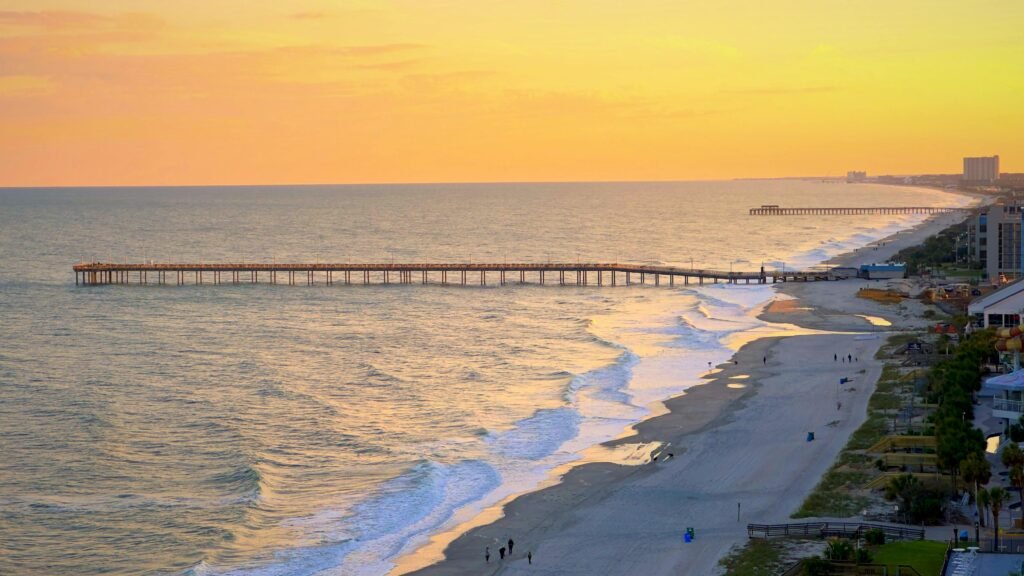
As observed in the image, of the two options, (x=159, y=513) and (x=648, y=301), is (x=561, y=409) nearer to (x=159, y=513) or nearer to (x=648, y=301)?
(x=159, y=513)

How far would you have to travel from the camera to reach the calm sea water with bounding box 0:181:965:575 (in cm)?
3791

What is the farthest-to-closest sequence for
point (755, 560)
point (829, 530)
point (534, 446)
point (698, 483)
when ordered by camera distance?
1. point (534, 446)
2. point (698, 483)
3. point (829, 530)
4. point (755, 560)

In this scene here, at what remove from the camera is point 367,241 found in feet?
623

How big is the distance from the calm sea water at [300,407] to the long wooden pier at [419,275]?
3.54 metres

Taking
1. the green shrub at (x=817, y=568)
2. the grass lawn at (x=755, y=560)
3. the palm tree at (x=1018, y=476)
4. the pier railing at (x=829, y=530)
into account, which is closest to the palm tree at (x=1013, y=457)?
the palm tree at (x=1018, y=476)

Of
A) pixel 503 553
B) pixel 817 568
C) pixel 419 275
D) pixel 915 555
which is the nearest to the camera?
pixel 817 568

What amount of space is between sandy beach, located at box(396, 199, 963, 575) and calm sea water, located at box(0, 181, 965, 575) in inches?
85.0

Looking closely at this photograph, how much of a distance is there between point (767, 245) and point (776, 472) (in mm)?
135682

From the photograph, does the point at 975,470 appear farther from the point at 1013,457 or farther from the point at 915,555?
the point at 915,555

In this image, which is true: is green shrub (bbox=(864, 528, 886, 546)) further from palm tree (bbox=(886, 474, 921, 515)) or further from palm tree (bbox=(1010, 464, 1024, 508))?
palm tree (bbox=(1010, 464, 1024, 508))

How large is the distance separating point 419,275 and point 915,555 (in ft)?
339

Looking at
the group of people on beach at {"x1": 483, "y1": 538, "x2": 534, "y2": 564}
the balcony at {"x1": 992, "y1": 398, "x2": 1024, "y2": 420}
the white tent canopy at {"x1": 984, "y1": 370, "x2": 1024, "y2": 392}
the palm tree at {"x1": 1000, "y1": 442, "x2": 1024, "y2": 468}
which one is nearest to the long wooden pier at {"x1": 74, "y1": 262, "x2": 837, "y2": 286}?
the balcony at {"x1": 992, "y1": 398, "x2": 1024, "y2": 420}

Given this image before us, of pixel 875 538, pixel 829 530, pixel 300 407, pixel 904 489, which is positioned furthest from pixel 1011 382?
pixel 300 407

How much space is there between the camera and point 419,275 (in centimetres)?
13188
